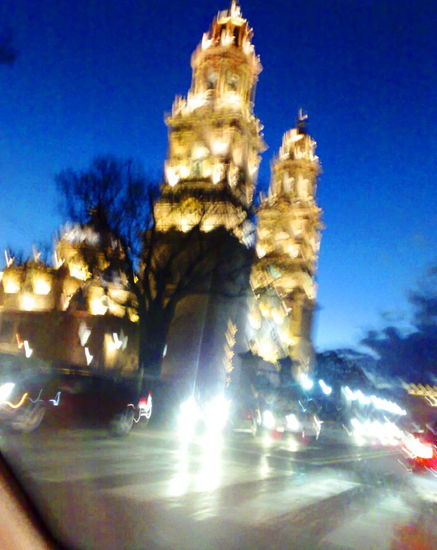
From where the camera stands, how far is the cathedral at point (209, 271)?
41781 mm

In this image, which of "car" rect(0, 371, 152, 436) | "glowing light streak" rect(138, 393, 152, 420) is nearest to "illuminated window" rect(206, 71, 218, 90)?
"glowing light streak" rect(138, 393, 152, 420)

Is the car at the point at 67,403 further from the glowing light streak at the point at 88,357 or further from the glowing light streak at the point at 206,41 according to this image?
the glowing light streak at the point at 206,41

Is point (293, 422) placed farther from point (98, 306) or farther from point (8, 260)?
point (8, 260)

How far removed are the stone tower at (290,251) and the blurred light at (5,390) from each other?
43295mm

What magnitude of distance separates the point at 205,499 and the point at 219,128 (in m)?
46.5

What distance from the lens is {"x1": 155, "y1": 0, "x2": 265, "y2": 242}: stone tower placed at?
45875 mm

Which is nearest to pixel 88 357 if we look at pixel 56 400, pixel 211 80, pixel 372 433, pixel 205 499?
pixel 372 433

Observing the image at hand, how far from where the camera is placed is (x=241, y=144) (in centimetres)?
5197

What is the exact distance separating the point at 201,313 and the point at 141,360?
15.9m

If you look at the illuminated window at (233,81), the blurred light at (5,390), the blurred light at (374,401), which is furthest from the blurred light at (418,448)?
the blurred light at (374,401)

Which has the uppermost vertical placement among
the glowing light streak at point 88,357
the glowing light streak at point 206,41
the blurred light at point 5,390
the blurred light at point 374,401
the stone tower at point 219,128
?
the glowing light streak at point 206,41

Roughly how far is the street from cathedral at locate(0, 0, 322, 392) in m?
19.0

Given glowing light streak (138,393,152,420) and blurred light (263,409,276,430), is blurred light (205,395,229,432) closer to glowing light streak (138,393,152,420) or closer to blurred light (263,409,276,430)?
blurred light (263,409,276,430)

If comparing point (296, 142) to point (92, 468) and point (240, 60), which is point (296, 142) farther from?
point (92, 468)
